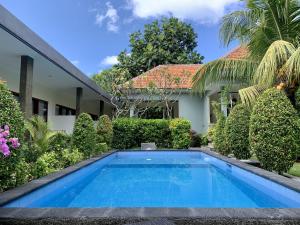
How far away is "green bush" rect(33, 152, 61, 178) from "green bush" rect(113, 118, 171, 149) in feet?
29.4

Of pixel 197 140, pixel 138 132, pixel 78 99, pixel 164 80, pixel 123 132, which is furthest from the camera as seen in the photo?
pixel 164 80

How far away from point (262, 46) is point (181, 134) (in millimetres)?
7406

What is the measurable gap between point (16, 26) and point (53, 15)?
1784 centimetres

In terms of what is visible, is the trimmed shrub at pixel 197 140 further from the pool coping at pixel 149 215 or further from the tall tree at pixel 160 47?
the tall tree at pixel 160 47

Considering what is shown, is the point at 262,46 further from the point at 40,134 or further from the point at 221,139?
the point at 40,134

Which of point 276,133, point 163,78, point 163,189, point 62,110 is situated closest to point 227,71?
point 276,133

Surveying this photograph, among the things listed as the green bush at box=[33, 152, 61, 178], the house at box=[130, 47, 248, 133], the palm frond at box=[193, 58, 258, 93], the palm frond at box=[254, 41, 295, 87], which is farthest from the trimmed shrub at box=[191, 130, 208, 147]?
the green bush at box=[33, 152, 61, 178]

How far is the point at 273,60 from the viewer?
8656 mm

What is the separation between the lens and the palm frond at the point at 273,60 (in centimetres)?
868

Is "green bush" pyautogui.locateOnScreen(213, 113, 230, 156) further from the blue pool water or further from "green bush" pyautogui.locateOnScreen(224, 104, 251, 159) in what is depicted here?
"green bush" pyautogui.locateOnScreen(224, 104, 251, 159)

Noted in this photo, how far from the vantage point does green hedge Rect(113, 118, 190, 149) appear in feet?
57.6

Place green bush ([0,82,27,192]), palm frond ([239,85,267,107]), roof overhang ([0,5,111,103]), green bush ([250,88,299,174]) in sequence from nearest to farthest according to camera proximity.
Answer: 1. green bush ([0,82,27,192])
2. green bush ([250,88,299,174])
3. roof overhang ([0,5,111,103])
4. palm frond ([239,85,267,107])

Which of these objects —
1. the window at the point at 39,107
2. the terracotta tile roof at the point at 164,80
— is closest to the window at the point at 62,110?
the window at the point at 39,107

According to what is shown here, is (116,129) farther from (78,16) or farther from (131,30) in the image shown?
(131,30)
